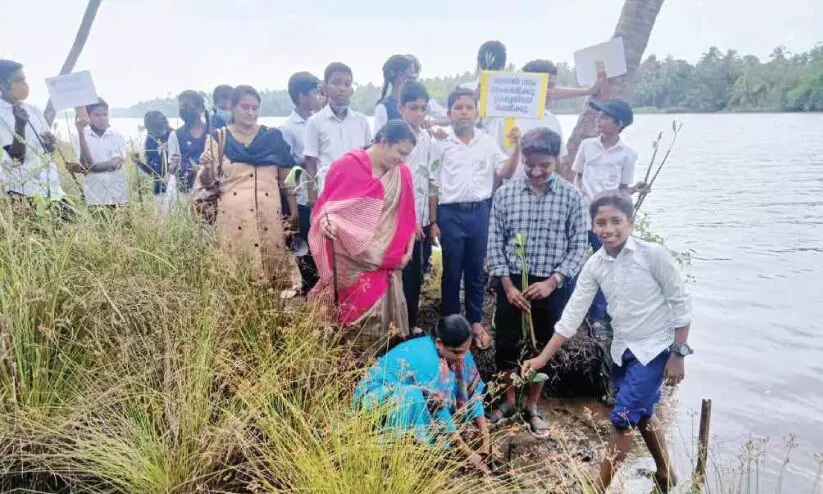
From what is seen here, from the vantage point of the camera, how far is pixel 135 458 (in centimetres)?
212

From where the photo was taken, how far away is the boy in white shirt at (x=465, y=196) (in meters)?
4.16

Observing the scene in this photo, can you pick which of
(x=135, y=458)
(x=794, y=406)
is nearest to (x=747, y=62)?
(x=794, y=406)

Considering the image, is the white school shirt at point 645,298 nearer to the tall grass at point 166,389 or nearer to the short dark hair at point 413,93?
the tall grass at point 166,389

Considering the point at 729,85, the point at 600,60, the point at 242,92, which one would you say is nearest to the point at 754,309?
the point at 600,60

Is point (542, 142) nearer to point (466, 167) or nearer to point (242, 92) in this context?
point (466, 167)

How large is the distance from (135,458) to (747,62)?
2767 inches

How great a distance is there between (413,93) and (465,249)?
1.19 meters

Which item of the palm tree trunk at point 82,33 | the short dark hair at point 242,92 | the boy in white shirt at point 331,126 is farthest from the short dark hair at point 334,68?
the palm tree trunk at point 82,33

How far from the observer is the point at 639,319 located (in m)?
2.81

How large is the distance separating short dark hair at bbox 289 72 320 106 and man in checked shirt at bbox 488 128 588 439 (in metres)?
2.30

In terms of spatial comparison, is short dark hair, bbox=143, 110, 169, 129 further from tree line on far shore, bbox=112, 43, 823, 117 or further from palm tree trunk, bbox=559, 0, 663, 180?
tree line on far shore, bbox=112, 43, 823, 117

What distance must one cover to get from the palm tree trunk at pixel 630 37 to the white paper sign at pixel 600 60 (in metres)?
0.98

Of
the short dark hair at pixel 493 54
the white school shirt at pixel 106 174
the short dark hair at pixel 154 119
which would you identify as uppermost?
the short dark hair at pixel 493 54

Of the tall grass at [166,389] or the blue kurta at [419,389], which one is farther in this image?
the blue kurta at [419,389]
